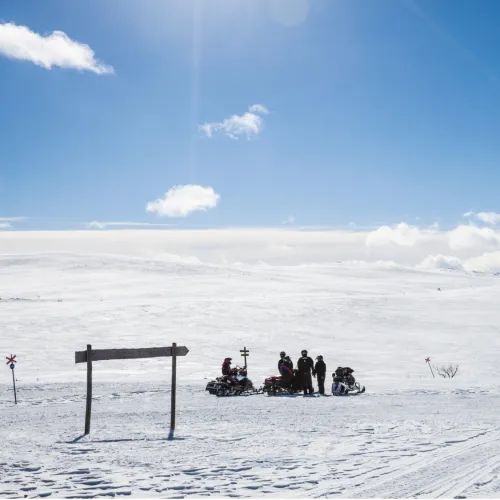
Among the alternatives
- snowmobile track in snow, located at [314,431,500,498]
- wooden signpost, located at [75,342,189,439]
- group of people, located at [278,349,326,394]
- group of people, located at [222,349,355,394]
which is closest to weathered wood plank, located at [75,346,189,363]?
wooden signpost, located at [75,342,189,439]

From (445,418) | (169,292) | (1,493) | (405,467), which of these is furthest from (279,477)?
(169,292)

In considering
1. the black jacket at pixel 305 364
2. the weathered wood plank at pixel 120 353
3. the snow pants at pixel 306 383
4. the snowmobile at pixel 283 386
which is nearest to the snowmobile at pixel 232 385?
the snowmobile at pixel 283 386

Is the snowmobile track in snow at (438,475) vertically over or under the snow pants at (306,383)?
under

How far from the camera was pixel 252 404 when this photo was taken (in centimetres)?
1459

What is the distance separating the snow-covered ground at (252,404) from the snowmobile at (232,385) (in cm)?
43

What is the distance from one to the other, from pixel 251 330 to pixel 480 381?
17.1 meters

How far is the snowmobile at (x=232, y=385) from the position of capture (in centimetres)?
1705

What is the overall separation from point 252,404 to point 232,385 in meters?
2.78

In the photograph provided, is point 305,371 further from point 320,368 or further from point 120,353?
point 120,353

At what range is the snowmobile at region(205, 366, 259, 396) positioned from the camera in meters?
17.0

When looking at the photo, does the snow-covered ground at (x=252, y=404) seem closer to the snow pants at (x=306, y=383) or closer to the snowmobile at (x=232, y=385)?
the snowmobile at (x=232, y=385)

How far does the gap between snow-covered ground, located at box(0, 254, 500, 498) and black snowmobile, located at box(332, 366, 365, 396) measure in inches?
30.3

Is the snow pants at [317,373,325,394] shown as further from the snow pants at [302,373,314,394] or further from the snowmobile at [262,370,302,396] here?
the snowmobile at [262,370,302,396]

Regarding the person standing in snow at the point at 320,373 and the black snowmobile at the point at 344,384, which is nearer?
the black snowmobile at the point at 344,384
